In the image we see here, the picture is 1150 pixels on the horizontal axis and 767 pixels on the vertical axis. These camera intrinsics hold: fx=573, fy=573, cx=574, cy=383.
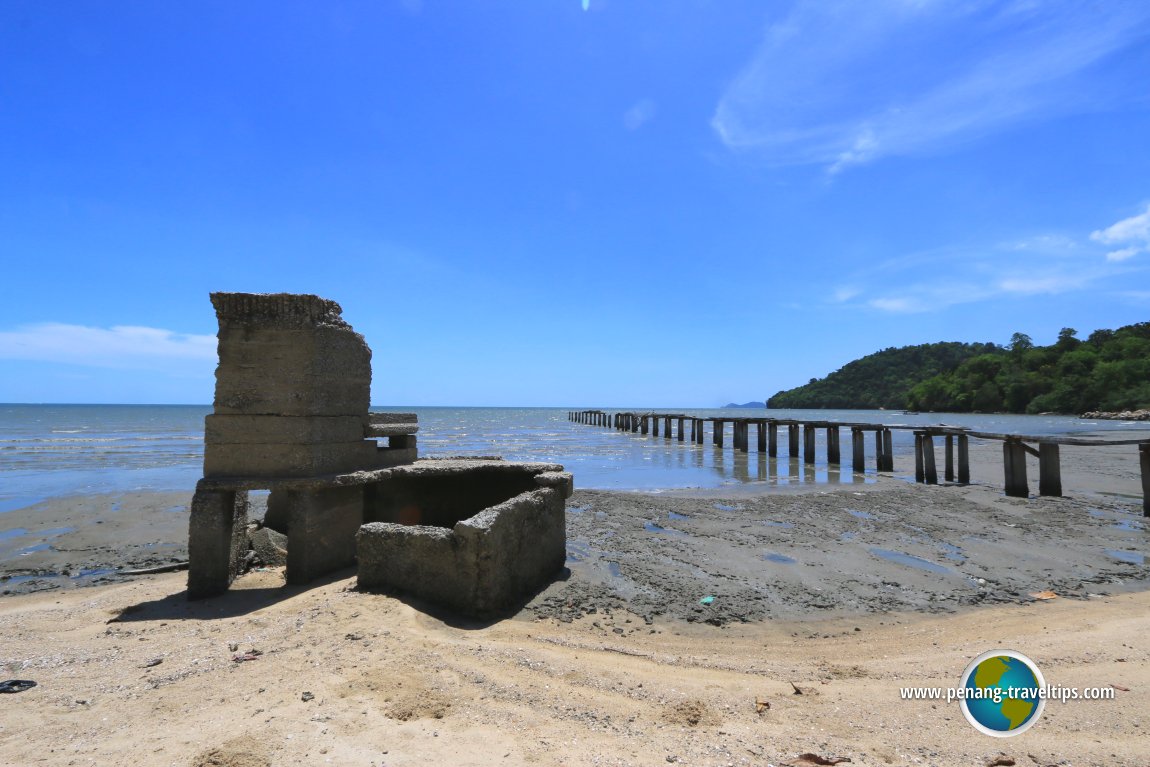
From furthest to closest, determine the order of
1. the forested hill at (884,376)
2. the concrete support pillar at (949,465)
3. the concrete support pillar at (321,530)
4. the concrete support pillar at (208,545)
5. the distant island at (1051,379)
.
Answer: the forested hill at (884,376) < the distant island at (1051,379) < the concrete support pillar at (949,465) < the concrete support pillar at (321,530) < the concrete support pillar at (208,545)

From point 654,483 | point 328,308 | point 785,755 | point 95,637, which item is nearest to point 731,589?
point 785,755

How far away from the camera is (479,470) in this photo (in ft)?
28.7

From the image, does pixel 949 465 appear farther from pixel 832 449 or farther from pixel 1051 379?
pixel 1051 379

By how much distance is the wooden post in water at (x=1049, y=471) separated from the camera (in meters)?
14.1

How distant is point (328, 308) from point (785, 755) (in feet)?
21.9

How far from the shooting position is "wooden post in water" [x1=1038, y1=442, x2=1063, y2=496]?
14117 mm

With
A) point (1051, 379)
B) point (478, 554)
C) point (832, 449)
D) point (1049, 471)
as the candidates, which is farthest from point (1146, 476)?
point (1051, 379)

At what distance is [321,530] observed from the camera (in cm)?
712

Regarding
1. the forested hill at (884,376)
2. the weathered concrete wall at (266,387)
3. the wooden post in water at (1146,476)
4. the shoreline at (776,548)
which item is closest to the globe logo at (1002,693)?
the shoreline at (776,548)

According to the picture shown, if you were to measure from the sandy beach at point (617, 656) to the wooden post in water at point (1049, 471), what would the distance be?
179 inches

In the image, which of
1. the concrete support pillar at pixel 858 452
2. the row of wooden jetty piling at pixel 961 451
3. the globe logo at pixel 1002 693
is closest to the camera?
the globe logo at pixel 1002 693

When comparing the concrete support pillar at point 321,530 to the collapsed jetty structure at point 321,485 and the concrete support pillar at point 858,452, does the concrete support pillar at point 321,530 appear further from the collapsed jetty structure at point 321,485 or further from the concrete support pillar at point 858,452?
the concrete support pillar at point 858,452

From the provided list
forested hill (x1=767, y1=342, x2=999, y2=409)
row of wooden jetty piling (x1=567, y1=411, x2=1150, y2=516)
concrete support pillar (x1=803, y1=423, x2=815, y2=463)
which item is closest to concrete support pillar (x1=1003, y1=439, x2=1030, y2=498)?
row of wooden jetty piling (x1=567, y1=411, x2=1150, y2=516)

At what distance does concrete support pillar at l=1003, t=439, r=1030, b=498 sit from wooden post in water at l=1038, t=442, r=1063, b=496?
38 centimetres
